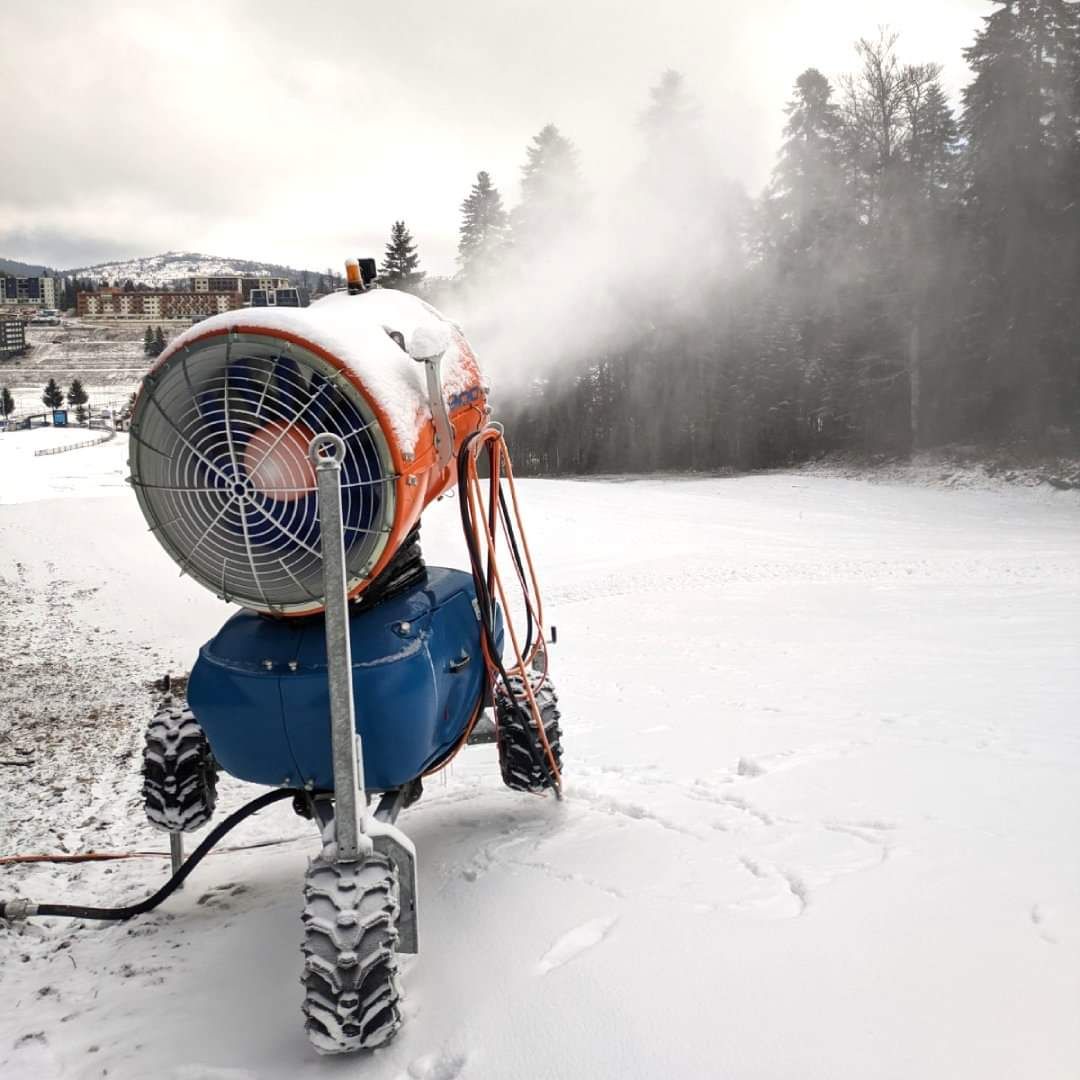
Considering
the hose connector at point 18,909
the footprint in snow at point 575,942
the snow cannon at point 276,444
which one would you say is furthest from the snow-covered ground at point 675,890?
the snow cannon at point 276,444

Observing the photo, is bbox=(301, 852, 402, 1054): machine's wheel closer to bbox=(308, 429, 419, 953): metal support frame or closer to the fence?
bbox=(308, 429, 419, 953): metal support frame

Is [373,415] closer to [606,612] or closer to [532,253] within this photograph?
[606,612]

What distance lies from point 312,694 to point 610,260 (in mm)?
30010

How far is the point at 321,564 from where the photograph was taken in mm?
2553

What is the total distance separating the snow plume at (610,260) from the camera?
1204 inches

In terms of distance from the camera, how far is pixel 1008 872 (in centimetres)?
257

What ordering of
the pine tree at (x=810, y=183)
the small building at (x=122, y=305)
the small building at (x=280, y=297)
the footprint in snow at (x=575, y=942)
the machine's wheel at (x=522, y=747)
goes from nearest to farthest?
1. the footprint in snow at (x=575, y=942)
2. the small building at (x=280, y=297)
3. the machine's wheel at (x=522, y=747)
4. the pine tree at (x=810, y=183)
5. the small building at (x=122, y=305)

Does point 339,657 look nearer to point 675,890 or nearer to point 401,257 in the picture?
point 675,890

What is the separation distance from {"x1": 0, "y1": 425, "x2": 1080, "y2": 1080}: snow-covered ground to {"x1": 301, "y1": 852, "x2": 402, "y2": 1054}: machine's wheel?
0.10 metres

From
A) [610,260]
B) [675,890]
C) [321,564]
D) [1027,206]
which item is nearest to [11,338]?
[610,260]

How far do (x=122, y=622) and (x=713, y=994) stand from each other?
11.0m

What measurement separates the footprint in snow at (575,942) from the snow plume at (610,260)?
27.5 m

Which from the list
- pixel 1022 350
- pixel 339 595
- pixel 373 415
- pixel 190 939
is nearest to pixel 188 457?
pixel 373 415

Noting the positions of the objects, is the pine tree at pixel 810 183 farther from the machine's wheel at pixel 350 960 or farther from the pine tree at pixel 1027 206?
the machine's wheel at pixel 350 960
